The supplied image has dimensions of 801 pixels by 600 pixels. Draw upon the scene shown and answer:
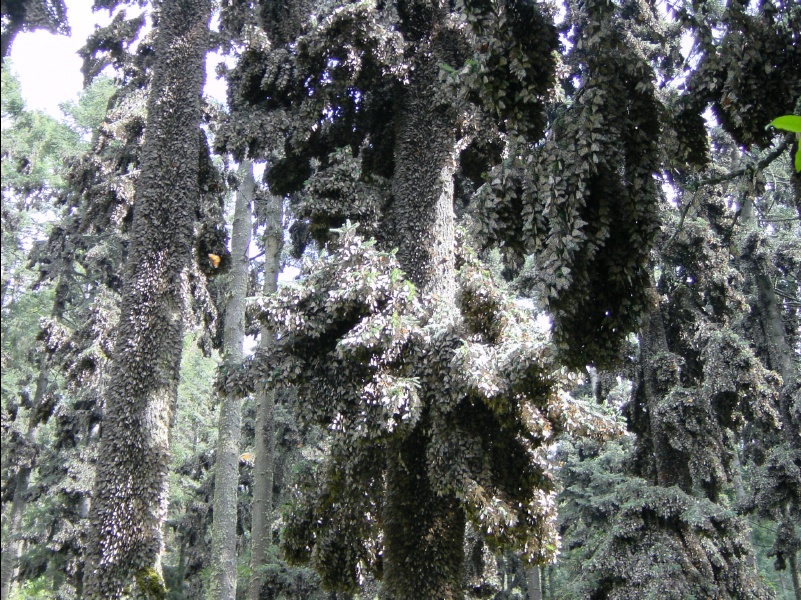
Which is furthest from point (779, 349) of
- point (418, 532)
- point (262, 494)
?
point (262, 494)

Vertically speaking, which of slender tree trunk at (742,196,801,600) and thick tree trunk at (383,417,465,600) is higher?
slender tree trunk at (742,196,801,600)

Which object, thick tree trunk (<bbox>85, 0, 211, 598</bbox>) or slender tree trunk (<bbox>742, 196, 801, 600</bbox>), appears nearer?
thick tree trunk (<bbox>85, 0, 211, 598</bbox>)

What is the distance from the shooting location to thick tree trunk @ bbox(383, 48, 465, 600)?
6.67 meters

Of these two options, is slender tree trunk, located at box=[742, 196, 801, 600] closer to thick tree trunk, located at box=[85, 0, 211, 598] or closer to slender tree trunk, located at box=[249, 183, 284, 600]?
slender tree trunk, located at box=[249, 183, 284, 600]

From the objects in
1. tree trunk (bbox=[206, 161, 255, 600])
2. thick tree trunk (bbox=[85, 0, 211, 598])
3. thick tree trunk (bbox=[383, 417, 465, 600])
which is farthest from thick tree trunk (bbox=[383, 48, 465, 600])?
tree trunk (bbox=[206, 161, 255, 600])

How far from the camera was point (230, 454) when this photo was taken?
11.4 m

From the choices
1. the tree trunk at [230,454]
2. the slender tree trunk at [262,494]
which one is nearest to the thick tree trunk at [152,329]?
the tree trunk at [230,454]

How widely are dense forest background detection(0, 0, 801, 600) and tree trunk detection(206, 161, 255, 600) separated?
47mm

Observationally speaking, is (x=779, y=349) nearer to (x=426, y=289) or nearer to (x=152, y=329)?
(x=426, y=289)

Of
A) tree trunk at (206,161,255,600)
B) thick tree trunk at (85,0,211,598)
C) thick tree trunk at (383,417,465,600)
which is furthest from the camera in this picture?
tree trunk at (206,161,255,600)

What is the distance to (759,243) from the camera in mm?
13500

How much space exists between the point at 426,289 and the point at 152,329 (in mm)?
3114

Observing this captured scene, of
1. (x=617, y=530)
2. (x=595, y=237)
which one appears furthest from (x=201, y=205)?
(x=617, y=530)

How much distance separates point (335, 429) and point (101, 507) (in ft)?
8.54
